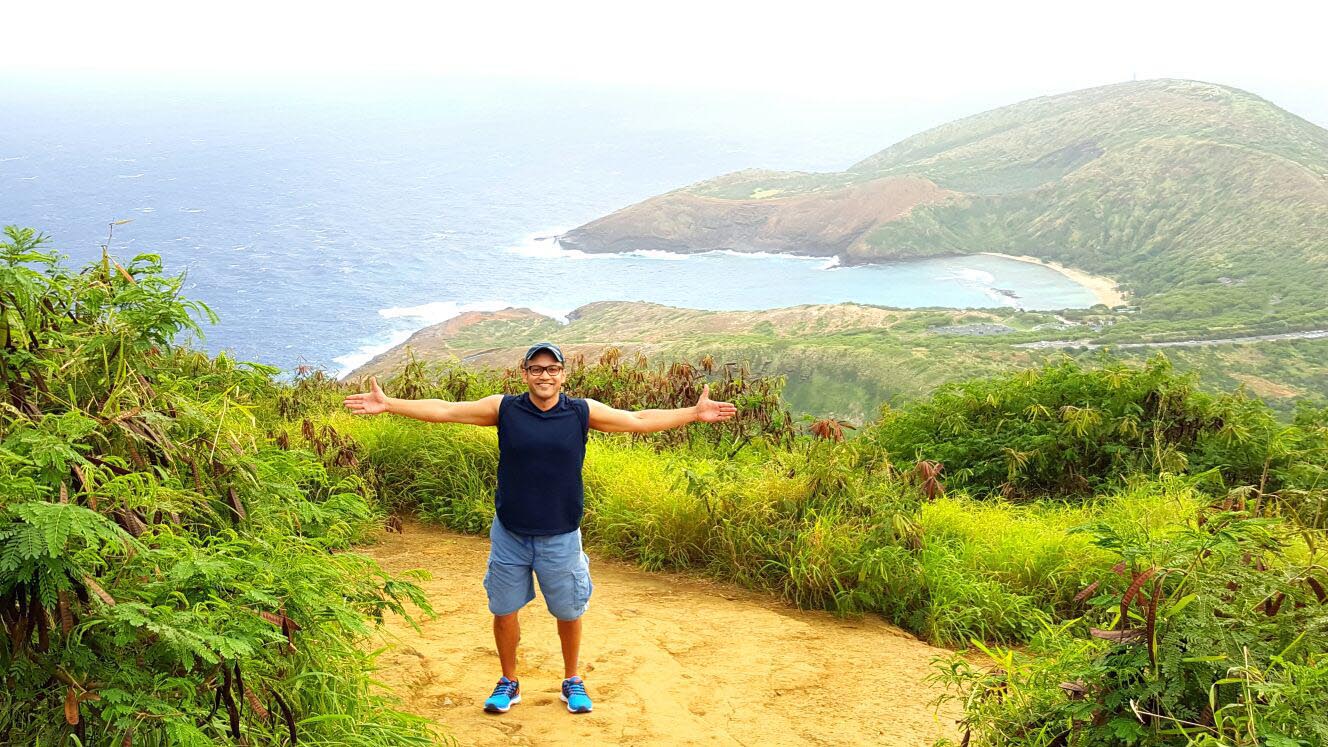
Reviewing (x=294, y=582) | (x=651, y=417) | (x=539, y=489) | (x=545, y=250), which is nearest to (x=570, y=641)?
(x=539, y=489)

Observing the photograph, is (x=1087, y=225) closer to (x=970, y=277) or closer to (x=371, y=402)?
(x=970, y=277)

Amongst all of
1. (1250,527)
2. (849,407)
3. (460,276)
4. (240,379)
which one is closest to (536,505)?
(240,379)

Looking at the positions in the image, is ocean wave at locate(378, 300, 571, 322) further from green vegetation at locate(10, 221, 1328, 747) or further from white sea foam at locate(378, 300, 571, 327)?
green vegetation at locate(10, 221, 1328, 747)

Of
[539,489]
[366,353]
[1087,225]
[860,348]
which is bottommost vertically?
[366,353]

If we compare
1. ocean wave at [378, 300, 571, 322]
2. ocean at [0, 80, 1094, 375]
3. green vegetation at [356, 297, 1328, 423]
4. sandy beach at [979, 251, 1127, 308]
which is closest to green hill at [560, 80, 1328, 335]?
sandy beach at [979, 251, 1127, 308]

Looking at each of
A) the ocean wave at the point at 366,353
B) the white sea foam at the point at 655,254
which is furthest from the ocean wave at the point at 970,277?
the ocean wave at the point at 366,353

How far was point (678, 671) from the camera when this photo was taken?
515 cm

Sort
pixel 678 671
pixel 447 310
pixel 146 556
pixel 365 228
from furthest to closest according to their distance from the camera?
pixel 365 228, pixel 447 310, pixel 678 671, pixel 146 556

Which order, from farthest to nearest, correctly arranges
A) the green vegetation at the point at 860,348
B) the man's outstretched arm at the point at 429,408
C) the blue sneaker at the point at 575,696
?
the green vegetation at the point at 860,348 < the blue sneaker at the point at 575,696 < the man's outstretched arm at the point at 429,408

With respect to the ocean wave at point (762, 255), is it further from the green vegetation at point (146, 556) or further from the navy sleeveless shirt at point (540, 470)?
the green vegetation at point (146, 556)

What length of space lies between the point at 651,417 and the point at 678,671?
141 centimetres

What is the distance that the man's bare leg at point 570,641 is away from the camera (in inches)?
179

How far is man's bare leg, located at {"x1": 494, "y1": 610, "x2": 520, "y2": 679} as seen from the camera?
452 centimetres

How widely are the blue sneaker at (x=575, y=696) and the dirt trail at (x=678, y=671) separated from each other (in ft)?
0.11
